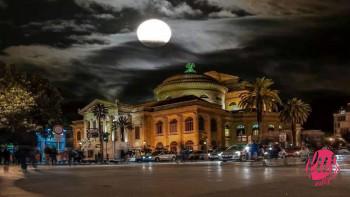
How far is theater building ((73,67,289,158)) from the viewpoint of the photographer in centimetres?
8331

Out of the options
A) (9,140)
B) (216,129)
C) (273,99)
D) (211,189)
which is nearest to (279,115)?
(216,129)

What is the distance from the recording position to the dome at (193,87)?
96.6 meters

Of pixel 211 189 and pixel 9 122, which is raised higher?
pixel 9 122

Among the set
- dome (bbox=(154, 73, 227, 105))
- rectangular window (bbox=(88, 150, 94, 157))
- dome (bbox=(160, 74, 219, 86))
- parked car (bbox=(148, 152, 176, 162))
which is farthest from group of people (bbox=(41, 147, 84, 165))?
dome (bbox=(160, 74, 219, 86))

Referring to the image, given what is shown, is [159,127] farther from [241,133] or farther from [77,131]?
[77,131]

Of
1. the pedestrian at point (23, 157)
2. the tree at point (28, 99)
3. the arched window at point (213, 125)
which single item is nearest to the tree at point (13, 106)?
the tree at point (28, 99)

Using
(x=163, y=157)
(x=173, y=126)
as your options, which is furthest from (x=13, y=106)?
(x=173, y=126)

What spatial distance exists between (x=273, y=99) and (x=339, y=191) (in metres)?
60.7

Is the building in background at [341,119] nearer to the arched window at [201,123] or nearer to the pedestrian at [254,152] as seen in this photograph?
the arched window at [201,123]

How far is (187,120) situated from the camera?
83.9 m

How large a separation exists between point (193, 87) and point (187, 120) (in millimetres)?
13815

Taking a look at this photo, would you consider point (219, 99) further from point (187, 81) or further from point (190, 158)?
point (190, 158)

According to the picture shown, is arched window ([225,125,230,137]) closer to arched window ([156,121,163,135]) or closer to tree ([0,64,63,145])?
arched window ([156,121,163,135])

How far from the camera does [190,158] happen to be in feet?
194
